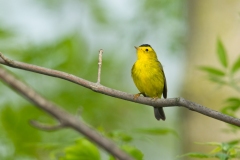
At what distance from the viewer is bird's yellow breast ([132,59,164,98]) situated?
4.70 m

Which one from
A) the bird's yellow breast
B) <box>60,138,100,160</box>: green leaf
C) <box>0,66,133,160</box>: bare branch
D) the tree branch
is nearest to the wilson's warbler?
the bird's yellow breast

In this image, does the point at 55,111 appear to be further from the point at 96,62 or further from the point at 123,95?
the point at 96,62

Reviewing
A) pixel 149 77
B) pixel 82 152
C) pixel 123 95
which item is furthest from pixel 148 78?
pixel 123 95

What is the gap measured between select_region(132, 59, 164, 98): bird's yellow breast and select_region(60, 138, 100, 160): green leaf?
1971 millimetres

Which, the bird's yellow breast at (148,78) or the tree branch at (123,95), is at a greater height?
the bird's yellow breast at (148,78)

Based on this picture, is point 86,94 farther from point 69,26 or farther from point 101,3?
point 101,3

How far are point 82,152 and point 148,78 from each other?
6.99ft

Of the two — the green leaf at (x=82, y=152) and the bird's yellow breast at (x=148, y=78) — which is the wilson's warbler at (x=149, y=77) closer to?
the bird's yellow breast at (x=148, y=78)

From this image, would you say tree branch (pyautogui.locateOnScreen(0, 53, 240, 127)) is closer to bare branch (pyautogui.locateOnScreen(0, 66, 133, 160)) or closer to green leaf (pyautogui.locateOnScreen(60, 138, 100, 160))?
green leaf (pyautogui.locateOnScreen(60, 138, 100, 160))

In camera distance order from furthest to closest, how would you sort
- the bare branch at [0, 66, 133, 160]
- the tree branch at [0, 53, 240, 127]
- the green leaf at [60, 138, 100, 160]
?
the green leaf at [60, 138, 100, 160], the tree branch at [0, 53, 240, 127], the bare branch at [0, 66, 133, 160]

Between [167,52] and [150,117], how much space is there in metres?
2.22

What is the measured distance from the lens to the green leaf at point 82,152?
2.68 m

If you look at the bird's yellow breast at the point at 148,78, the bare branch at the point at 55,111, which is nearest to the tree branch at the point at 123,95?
the bare branch at the point at 55,111

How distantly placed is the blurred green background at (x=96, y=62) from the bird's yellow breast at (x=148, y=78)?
20.6 inches
